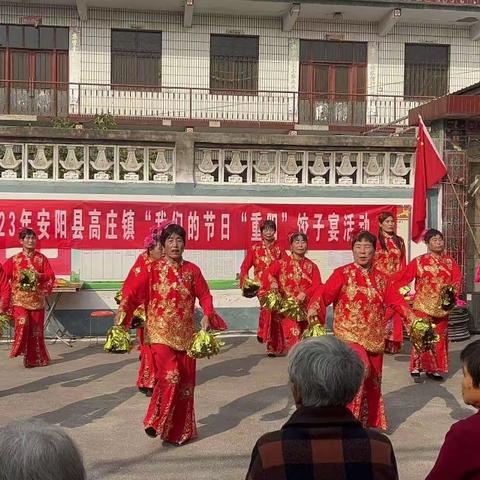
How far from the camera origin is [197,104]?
15.0 metres

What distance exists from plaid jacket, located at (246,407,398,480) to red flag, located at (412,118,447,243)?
6921 mm

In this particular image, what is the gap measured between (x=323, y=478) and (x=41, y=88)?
1413 centimetres

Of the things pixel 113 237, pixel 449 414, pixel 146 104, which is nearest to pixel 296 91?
pixel 146 104

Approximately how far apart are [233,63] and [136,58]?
6.84 ft

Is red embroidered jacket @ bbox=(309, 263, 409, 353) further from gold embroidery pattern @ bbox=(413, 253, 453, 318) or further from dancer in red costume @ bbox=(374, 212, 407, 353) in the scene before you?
dancer in red costume @ bbox=(374, 212, 407, 353)

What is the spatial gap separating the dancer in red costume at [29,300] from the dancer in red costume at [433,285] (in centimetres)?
365

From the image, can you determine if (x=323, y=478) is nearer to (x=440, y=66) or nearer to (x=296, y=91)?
(x=296, y=91)

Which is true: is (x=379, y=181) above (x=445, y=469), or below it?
above

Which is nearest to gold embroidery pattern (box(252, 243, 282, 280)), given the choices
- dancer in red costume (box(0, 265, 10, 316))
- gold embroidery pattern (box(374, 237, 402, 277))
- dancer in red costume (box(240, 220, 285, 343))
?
dancer in red costume (box(240, 220, 285, 343))

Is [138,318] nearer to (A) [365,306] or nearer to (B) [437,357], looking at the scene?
(A) [365,306]

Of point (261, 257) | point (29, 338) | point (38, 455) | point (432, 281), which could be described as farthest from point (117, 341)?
point (261, 257)

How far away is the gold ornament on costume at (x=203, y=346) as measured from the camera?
15.9 feet

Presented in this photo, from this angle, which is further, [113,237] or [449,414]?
[113,237]

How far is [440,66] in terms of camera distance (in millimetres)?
16031
